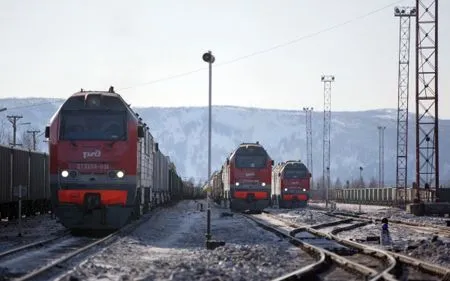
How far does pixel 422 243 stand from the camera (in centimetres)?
1844

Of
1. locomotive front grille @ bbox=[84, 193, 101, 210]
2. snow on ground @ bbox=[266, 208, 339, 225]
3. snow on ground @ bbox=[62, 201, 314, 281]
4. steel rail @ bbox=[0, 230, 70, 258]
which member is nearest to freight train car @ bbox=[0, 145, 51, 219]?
locomotive front grille @ bbox=[84, 193, 101, 210]

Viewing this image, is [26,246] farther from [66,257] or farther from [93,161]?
[93,161]

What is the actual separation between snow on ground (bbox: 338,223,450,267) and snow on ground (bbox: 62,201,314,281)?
7.86 feet

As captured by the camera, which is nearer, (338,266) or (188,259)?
(338,266)

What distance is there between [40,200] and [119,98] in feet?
70.7

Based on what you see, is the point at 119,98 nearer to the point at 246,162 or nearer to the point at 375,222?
the point at 375,222

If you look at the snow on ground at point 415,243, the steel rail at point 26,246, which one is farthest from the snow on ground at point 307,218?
the steel rail at point 26,246

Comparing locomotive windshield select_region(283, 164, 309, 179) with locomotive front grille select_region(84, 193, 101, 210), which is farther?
locomotive windshield select_region(283, 164, 309, 179)

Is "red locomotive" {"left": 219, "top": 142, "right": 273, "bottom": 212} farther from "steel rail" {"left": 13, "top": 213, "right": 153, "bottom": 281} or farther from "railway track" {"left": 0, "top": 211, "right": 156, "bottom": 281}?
"railway track" {"left": 0, "top": 211, "right": 156, "bottom": 281}

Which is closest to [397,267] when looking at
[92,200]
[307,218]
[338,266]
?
[338,266]

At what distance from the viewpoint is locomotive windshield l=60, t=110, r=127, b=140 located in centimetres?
2219

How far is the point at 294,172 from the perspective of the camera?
5394 centimetres

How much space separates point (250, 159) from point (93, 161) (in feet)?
70.5

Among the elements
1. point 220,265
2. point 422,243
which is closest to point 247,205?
point 422,243
